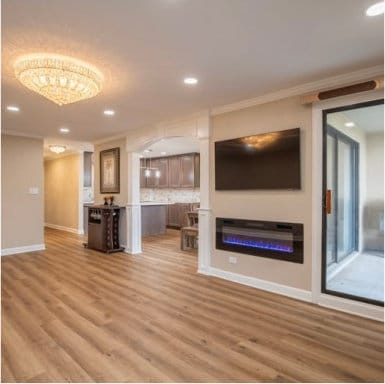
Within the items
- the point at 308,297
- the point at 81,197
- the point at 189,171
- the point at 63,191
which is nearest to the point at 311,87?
the point at 308,297

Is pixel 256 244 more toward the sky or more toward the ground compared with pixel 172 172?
more toward the ground

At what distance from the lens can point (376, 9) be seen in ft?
6.32

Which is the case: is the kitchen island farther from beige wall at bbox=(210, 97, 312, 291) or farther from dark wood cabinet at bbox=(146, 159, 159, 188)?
beige wall at bbox=(210, 97, 312, 291)

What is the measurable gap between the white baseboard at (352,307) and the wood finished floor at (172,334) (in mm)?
110

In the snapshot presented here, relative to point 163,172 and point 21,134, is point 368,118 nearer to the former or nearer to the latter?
point 21,134

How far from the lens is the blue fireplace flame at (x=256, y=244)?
3.53 meters

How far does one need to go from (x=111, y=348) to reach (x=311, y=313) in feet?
6.72

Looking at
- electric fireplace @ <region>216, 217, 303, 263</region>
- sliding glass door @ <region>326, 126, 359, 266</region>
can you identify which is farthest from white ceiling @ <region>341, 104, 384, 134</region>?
electric fireplace @ <region>216, 217, 303, 263</region>

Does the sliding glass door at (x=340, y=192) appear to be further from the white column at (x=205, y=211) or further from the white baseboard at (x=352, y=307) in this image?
the white column at (x=205, y=211)

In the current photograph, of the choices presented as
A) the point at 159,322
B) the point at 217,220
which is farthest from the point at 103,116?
the point at 159,322

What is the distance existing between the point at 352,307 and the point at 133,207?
4224 millimetres

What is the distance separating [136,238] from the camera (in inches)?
231

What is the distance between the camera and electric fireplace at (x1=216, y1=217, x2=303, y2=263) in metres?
3.43

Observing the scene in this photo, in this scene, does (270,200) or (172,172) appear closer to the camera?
(270,200)
